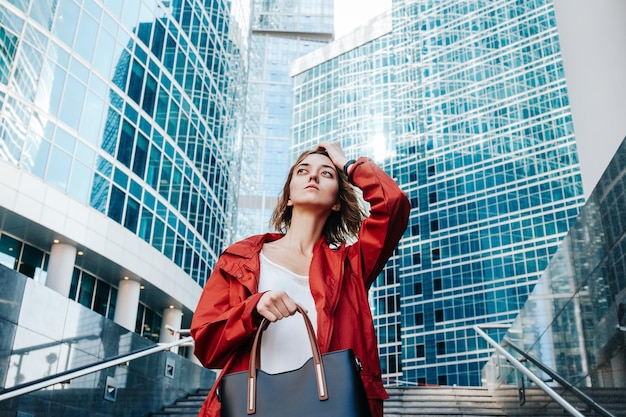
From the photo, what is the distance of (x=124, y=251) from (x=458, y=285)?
43.0m

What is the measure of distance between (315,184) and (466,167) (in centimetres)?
6296

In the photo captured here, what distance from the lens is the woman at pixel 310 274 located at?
91.9 inches

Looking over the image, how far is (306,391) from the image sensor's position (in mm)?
1968

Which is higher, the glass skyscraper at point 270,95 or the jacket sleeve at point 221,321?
the glass skyscraper at point 270,95

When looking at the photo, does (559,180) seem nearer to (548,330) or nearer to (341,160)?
(548,330)

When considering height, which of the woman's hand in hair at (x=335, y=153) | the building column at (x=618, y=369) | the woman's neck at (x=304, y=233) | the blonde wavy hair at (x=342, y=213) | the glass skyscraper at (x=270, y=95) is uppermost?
the glass skyscraper at (x=270, y=95)

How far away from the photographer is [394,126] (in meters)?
73.9

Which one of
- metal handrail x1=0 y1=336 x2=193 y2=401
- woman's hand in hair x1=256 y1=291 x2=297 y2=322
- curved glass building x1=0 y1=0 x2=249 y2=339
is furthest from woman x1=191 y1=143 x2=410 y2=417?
curved glass building x1=0 y1=0 x2=249 y2=339

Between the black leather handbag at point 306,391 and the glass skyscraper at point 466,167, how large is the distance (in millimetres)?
56613

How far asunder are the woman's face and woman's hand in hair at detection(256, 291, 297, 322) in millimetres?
798

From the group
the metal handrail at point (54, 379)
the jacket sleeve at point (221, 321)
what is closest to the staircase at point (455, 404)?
the metal handrail at point (54, 379)

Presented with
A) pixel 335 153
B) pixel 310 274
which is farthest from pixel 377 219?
pixel 335 153

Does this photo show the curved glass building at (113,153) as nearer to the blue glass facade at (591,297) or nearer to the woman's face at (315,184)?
the blue glass facade at (591,297)

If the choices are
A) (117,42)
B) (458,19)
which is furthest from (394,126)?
(117,42)
